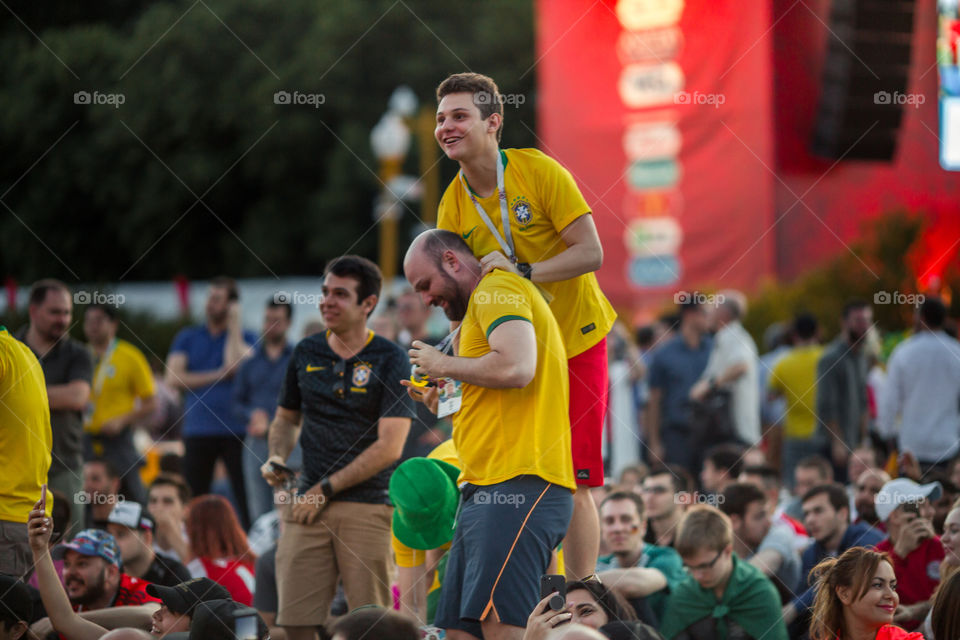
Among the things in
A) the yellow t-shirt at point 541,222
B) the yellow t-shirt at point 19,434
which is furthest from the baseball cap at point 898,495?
the yellow t-shirt at point 19,434

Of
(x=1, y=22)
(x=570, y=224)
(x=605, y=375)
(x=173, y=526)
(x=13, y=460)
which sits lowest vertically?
(x=173, y=526)

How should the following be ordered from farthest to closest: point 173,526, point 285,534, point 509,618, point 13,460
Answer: point 173,526, point 285,534, point 13,460, point 509,618

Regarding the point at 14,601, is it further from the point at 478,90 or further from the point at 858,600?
the point at 858,600

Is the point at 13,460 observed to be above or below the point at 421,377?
below

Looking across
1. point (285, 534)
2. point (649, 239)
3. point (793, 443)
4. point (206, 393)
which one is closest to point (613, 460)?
point (793, 443)

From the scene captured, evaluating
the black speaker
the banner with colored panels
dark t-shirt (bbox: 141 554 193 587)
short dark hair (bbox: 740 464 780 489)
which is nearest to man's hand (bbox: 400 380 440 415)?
dark t-shirt (bbox: 141 554 193 587)

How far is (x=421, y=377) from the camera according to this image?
A: 4746 millimetres

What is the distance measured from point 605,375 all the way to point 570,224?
0.62m

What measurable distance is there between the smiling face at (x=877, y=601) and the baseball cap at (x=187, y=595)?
2.38m

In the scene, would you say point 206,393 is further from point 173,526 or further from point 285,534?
point 285,534

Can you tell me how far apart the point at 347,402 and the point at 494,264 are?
55.4 inches

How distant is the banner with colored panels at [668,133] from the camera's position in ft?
61.1

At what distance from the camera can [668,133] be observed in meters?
19.3

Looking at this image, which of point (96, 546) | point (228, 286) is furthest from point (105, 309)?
point (96, 546)
